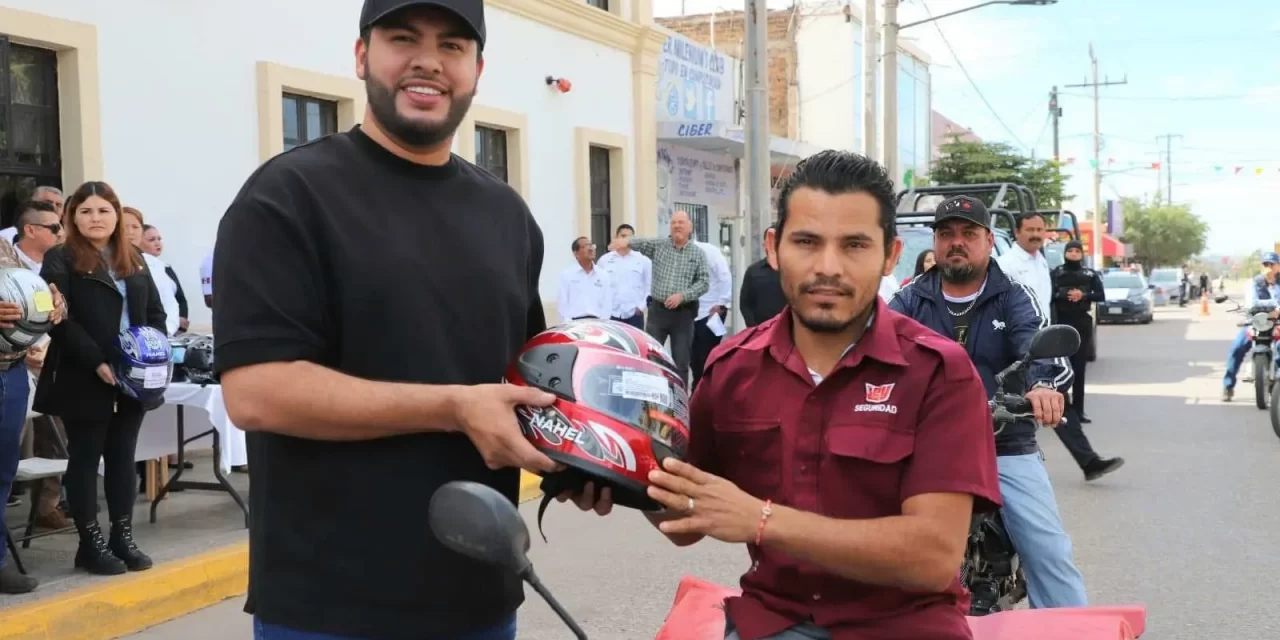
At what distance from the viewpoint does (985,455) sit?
2240 millimetres

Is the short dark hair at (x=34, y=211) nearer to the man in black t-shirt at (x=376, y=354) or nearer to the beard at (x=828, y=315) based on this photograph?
the man in black t-shirt at (x=376, y=354)

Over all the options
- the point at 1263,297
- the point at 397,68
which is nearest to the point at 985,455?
the point at 397,68

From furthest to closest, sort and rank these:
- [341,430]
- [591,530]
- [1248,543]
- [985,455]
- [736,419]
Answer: [591,530]
[1248,543]
[736,419]
[985,455]
[341,430]

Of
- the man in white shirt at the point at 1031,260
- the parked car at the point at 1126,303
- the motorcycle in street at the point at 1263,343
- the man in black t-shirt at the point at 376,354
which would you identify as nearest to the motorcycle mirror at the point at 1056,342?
the man in black t-shirt at the point at 376,354

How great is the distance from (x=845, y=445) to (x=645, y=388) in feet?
1.28

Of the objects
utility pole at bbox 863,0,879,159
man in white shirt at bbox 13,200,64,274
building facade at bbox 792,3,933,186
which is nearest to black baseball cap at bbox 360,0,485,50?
man in white shirt at bbox 13,200,64,274

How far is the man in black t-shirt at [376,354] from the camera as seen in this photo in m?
2.03

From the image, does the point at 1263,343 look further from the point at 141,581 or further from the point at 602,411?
the point at 602,411

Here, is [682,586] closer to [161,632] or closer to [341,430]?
[341,430]

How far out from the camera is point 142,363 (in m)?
6.11

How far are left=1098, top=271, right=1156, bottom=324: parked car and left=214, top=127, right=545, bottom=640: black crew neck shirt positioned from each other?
33.9 metres

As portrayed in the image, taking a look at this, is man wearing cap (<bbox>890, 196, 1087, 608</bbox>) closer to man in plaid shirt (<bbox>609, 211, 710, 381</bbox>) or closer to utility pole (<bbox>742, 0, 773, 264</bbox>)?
man in plaid shirt (<bbox>609, 211, 710, 381</bbox>)

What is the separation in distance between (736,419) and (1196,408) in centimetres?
1323

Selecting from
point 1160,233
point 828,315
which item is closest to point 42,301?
point 828,315
